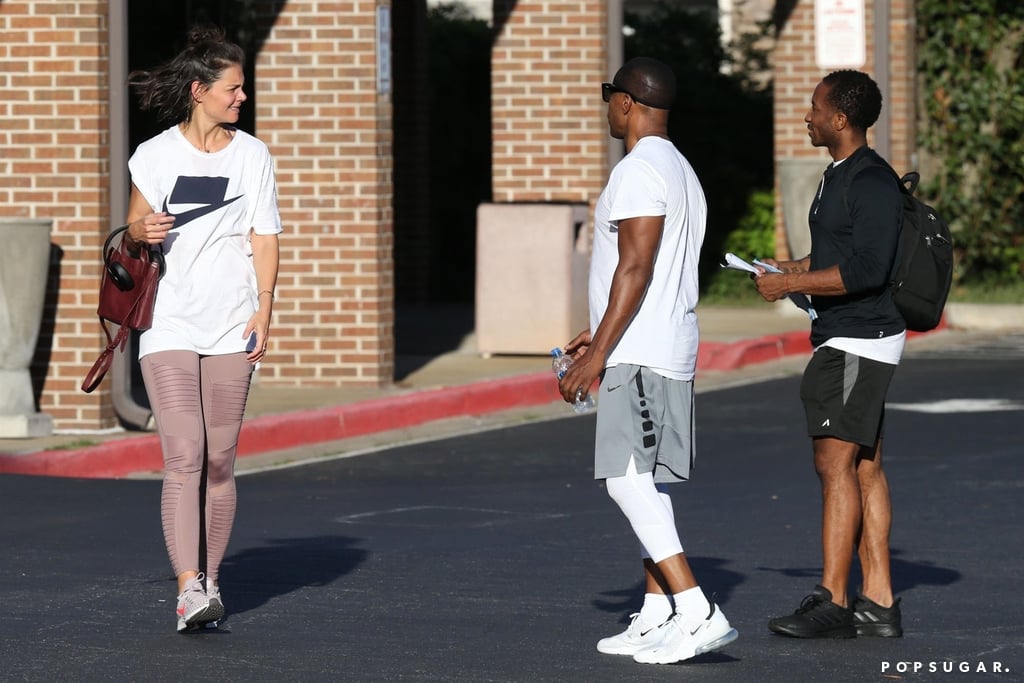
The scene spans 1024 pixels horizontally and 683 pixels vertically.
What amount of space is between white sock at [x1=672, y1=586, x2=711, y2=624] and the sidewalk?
17.5 ft

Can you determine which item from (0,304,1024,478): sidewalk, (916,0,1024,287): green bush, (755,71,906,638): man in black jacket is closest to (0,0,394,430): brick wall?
(0,304,1024,478): sidewalk

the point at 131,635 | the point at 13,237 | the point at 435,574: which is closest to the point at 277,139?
the point at 13,237

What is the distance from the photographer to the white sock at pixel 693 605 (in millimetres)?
6570

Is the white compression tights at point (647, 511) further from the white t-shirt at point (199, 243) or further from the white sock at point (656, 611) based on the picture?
the white t-shirt at point (199, 243)

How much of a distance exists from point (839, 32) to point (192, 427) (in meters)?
12.2

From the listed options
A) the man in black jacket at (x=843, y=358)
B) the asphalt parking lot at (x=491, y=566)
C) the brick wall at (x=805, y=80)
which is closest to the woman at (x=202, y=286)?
the asphalt parking lot at (x=491, y=566)

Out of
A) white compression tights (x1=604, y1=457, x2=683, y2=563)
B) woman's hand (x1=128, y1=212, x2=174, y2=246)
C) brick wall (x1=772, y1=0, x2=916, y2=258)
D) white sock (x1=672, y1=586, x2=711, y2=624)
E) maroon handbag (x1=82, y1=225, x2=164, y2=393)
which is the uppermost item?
brick wall (x1=772, y1=0, x2=916, y2=258)

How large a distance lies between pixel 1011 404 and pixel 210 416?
26.1ft

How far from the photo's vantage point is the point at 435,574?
27.4 feet

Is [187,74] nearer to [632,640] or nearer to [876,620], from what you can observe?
[632,640]

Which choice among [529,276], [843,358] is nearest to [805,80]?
[529,276]

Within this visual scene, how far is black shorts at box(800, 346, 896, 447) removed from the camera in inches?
276

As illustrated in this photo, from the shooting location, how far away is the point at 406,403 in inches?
525

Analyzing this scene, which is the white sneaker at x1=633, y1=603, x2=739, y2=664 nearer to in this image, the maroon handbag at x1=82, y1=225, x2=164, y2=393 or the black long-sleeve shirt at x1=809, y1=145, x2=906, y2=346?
the black long-sleeve shirt at x1=809, y1=145, x2=906, y2=346
